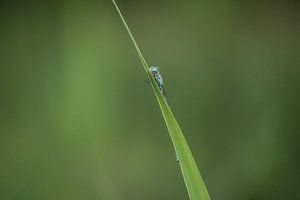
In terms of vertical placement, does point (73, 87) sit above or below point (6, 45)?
below

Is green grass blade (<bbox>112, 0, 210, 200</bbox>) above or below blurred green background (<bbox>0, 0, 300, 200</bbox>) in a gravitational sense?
below

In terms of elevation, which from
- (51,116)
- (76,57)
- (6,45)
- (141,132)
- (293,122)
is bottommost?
(293,122)

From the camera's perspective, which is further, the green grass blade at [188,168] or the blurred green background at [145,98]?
the blurred green background at [145,98]

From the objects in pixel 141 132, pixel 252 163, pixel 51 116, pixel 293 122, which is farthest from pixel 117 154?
pixel 293 122

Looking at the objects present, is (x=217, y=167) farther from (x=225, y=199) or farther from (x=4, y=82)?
(x=4, y=82)

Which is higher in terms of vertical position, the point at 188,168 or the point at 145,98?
the point at 145,98

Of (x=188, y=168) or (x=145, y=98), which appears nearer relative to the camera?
(x=188, y=168)

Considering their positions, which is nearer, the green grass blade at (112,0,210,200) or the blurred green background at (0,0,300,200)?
the green grass blade at (112,0,210,200)

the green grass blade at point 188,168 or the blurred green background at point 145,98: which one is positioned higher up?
the blurred green background at point 145,98
